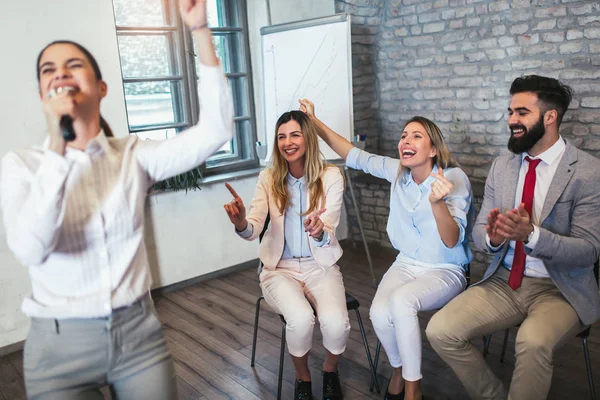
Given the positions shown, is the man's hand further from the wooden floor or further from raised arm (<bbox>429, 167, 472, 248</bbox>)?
the wooden floor

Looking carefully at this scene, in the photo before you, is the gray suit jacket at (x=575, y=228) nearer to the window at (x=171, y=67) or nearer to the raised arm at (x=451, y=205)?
the raised arm at (x=451, y=205)

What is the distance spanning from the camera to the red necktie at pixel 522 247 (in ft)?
7.07

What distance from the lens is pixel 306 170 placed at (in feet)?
8.27

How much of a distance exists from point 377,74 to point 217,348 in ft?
8.60

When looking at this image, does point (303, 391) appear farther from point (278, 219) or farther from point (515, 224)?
point (515, 224)

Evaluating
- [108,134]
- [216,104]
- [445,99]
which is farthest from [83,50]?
[445,99]

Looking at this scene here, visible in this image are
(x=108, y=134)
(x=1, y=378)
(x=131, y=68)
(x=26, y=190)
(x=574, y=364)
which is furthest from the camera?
(x=131, y=68)

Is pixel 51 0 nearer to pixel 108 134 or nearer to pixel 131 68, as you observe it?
pixel 131 68

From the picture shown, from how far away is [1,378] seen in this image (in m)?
2.80

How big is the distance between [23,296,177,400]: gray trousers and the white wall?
1614 mm

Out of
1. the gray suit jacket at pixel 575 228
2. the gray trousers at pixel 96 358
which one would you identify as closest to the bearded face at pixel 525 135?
the gray suit jacket at pixel 575 228

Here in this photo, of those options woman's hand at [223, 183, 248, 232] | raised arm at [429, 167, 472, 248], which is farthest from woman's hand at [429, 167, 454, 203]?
woman's hand at [223, 183, 248, 232]

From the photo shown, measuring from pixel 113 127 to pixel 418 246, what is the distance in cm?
215

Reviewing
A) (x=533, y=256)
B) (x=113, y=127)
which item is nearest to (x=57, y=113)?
(x=533, y=256)
